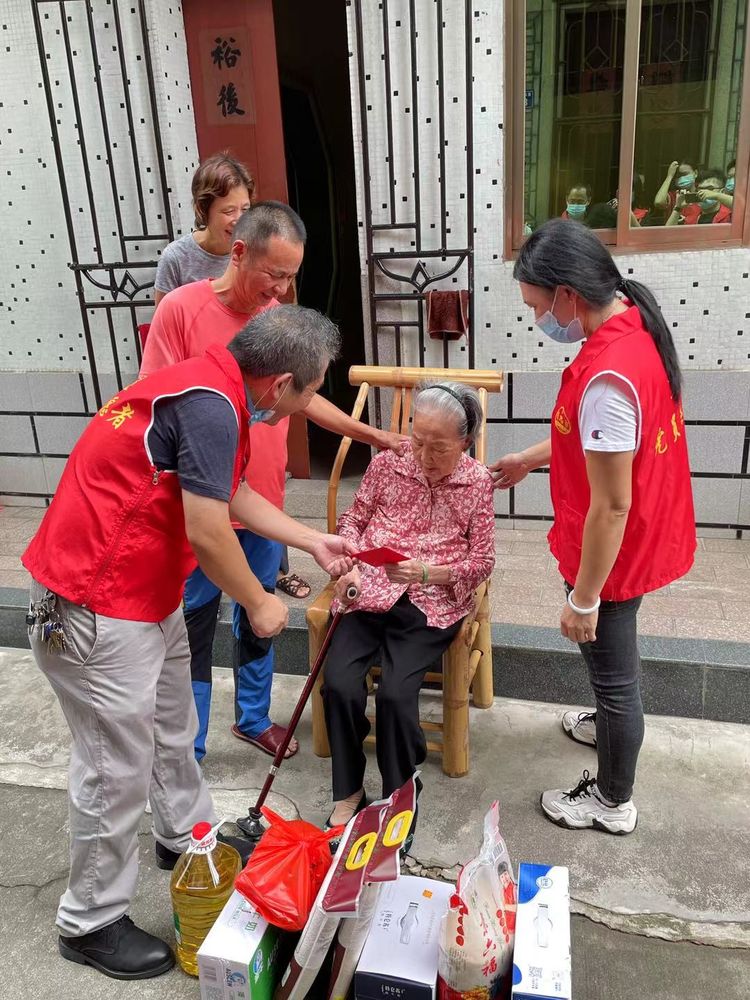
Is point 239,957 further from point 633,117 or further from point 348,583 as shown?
point 633,117

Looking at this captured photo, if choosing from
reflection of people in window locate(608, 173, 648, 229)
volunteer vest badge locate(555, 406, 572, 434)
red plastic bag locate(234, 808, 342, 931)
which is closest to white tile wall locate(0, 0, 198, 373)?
reflection of people in window locate(608, 173, 648, 229)

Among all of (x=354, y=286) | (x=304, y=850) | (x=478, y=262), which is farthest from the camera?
(x=354, y=286)

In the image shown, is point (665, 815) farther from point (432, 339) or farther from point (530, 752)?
point (432, 339)

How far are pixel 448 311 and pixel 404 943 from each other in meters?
2.53

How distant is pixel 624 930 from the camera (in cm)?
177

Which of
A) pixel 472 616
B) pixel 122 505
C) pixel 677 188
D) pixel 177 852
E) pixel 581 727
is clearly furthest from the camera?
pixel 677 188

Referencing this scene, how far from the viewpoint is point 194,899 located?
1.67 metres

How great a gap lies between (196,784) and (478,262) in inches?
97.3

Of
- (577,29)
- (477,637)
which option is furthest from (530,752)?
(577,29)

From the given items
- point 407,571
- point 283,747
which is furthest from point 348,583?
point 283,747

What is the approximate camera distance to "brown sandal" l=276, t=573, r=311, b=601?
124 inches

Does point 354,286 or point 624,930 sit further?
point 354,286

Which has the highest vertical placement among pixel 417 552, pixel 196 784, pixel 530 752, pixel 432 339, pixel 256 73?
pixel 256 73

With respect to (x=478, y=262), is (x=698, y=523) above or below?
below
